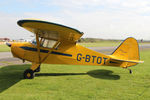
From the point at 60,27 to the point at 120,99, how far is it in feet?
11.8

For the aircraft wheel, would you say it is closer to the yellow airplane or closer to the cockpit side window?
the yellow airplane

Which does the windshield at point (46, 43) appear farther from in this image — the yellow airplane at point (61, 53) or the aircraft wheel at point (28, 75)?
the aircraft wheel at point (28, 75)

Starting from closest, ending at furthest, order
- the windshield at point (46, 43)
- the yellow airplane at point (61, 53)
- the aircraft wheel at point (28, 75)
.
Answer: the aircraft wheel at point (28, 75), the yellow airplane at point (61, 53), the windshield at point (46, 43)

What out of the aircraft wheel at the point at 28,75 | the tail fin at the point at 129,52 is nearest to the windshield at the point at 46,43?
the aircraft wheel at the point at 28,75

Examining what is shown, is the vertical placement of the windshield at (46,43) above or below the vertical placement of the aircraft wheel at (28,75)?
above

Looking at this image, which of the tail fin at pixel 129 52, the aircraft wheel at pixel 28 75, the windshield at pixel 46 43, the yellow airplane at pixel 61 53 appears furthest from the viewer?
the tail fin at pixel 129 52

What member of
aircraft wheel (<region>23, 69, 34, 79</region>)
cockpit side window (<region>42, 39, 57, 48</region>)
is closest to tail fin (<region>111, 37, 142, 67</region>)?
cockpit side window (<region>42, 39, 57, 48</region>)

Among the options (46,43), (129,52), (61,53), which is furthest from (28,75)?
(129,52)

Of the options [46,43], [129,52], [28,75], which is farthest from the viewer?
→ [129,52]

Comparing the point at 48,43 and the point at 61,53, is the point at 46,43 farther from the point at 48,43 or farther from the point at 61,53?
the point at 61,53

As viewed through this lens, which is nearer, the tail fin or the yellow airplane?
the yellow airplane

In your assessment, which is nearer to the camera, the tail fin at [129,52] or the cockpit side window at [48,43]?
the cockpit side window at [48,43]

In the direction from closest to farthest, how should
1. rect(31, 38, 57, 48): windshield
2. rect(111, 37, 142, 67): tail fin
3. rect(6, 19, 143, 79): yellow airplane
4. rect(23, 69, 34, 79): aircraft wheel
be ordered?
rect(23, 69, 34, 79): aircraft wheel
rect(6, 19, 143, 79): yellow airplane
rect(31, 38, 57, 48): windshield
rect(111, 37, 142, 67): tail fin

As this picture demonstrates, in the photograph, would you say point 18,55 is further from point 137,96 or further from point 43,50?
point 137,96
